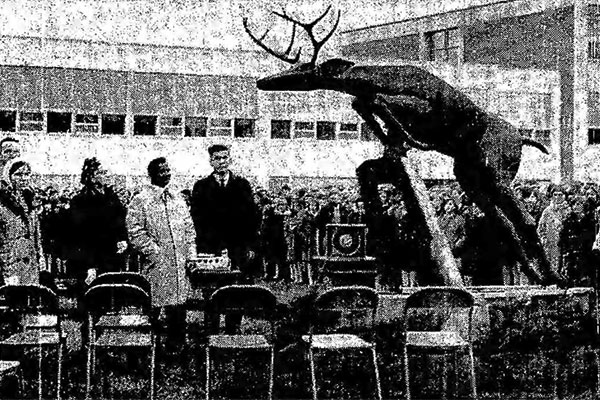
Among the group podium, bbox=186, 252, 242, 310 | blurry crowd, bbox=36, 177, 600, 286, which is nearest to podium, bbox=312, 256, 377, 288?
blurry crowd, bbox=36, 177, 600, 286

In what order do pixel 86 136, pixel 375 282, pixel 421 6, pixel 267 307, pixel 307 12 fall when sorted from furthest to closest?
1. pixel 421 6
2. pixel 307 12
3. pixel 86 136
4. pixel 375 282
5. pixel 267 307

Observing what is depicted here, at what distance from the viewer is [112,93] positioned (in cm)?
3175

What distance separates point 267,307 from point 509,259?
242 inches

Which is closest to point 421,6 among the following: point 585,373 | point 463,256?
point 463,256

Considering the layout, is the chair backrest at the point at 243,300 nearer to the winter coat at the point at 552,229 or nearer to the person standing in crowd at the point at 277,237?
the winter coat at the point at 552,229

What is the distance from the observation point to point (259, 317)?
7.87m

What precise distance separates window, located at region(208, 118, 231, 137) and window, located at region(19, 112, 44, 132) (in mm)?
4929

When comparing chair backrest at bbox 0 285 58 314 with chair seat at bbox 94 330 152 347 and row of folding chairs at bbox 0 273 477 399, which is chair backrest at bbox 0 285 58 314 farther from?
chair seat at bbox 94 330 152 347

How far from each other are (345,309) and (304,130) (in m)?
25.7

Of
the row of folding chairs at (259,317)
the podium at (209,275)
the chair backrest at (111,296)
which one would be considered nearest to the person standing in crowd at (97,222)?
the podium at (209,275)

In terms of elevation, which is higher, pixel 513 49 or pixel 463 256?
pixel 513 49

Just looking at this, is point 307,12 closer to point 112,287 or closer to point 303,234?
point 303,234

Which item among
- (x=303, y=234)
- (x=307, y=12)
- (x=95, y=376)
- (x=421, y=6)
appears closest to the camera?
(x=95, y=376)

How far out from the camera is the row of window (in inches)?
1219
